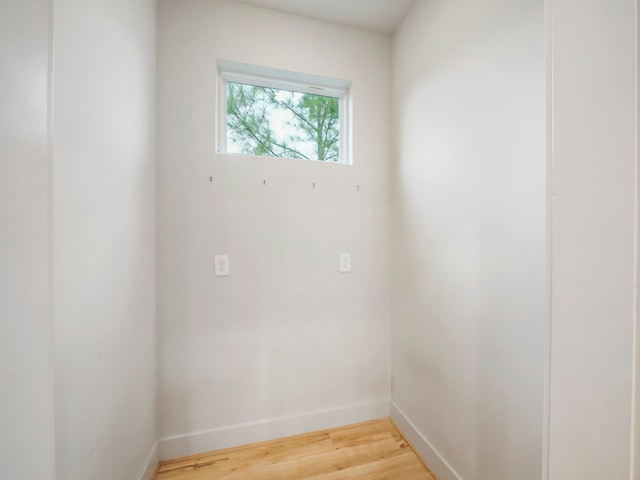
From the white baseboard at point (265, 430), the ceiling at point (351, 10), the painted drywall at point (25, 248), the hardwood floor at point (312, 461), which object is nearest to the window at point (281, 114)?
the ceiling at point (351, 10)

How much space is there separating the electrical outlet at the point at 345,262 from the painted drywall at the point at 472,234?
34cm

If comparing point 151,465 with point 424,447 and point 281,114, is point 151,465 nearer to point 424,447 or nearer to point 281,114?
point 424,447

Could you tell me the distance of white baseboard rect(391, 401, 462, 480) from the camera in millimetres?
1212

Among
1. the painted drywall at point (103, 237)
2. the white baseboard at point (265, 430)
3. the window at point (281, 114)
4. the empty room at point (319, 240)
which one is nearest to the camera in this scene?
the empty room at point (319, 240)

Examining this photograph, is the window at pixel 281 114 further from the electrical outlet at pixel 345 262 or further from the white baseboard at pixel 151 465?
the white baseboard at pixel 151 465

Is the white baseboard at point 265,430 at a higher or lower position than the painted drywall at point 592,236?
lower

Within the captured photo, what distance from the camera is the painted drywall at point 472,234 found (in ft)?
2.84

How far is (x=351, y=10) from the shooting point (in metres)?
1.50

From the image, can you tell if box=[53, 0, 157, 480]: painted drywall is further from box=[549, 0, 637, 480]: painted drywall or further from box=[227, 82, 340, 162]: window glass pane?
box=[549, 0, 637, 480]: painted drywall

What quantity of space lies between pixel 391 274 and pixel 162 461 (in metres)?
1.72

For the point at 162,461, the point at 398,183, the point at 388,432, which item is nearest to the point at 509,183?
the point at 398,183

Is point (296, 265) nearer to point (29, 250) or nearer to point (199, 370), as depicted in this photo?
point (199, 370)

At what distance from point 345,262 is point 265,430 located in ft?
3.71

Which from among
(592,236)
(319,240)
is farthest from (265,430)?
(592,236)
